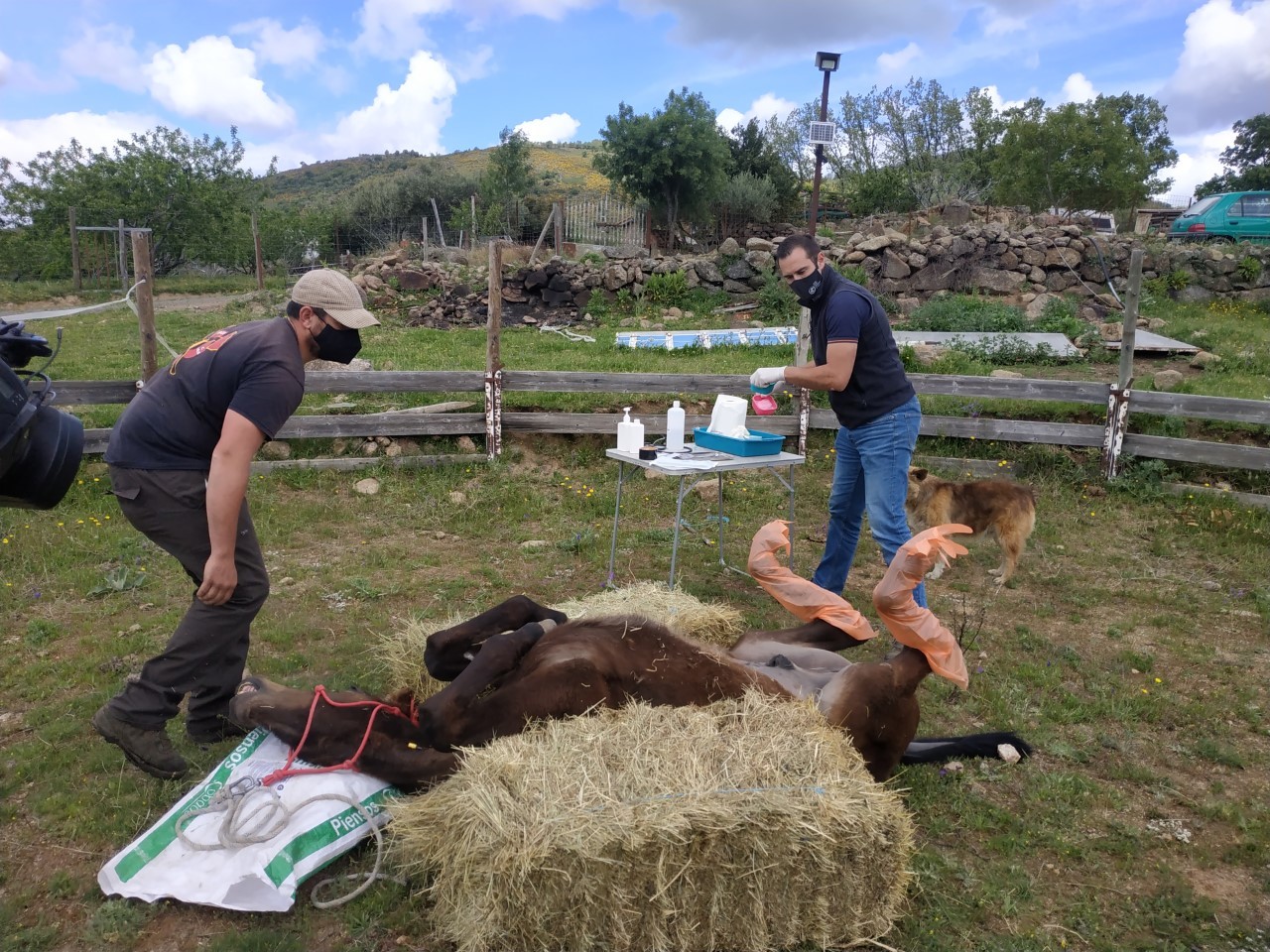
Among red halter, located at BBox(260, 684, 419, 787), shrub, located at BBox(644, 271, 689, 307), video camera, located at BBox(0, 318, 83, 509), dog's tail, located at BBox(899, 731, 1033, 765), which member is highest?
shrub, located at BBox(644, 271, 689, 307)

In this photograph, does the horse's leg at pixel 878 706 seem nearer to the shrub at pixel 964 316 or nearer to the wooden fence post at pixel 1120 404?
the wooden fence post at pixel 1120 404

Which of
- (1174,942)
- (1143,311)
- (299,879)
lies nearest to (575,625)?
(299,879)

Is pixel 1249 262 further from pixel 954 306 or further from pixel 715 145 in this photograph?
pixel 715 145

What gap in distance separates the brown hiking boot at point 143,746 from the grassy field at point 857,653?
0.11 m

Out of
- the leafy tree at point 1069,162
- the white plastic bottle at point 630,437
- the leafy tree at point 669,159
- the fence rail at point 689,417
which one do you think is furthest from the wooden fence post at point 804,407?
the leafy tree at point 1069,162

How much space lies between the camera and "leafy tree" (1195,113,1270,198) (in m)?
46.1

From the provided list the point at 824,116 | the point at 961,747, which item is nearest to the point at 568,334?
the point at 824,116

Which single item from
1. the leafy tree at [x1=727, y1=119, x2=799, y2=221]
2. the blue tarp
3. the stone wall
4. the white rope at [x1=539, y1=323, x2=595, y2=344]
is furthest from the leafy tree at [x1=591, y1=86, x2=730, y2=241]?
the blue tarp

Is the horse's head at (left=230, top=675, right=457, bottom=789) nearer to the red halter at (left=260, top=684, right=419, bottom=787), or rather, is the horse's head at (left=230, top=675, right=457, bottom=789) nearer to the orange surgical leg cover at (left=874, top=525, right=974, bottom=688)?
the red halter at (left=260, top=684, right=419, bottom=787)

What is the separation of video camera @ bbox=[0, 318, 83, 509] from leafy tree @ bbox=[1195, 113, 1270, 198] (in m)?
55.8

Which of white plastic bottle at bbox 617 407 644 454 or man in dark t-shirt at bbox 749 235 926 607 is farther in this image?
white plastic bottle at bbox 617 407 644 454

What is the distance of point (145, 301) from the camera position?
6.94 m

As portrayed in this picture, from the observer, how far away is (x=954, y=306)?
1332cm

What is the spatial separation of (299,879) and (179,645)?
1052mm
